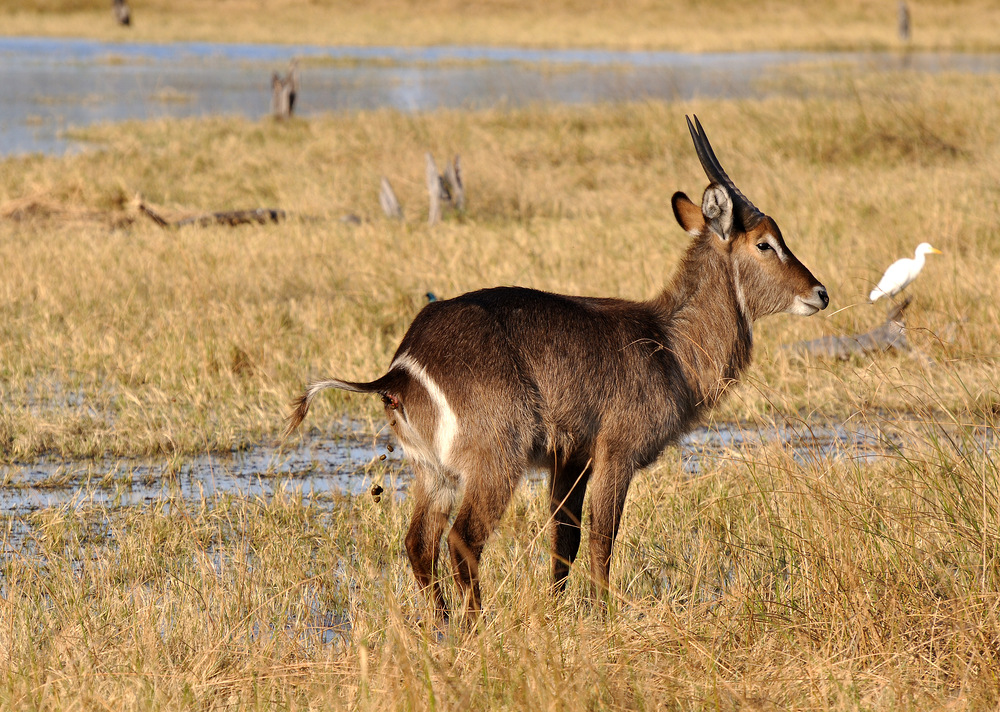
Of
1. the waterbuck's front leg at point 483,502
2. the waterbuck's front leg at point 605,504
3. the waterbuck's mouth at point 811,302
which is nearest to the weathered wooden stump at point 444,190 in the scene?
the waterbuck's mouth at point 811,302

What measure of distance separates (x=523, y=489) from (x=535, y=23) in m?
48.3

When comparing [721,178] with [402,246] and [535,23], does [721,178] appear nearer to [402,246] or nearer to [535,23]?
[402,246]

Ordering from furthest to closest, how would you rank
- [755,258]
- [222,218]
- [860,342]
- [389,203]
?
[389,203], [222,218], [860,342], [755,258]

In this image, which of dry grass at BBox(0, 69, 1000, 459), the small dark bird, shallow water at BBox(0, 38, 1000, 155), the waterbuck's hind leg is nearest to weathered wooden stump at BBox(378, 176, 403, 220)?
dry grass at BBox(0, 69, 1000, 459)

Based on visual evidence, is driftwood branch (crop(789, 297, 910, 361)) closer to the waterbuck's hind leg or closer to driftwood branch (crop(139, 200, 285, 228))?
the waterbuck's hind leg

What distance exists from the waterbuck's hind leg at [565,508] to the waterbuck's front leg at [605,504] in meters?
0.11

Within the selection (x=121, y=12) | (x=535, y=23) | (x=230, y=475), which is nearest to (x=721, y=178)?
(x=230, y=475)

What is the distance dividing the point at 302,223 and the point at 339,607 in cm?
653

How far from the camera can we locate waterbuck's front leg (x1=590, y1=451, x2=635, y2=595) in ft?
10.8

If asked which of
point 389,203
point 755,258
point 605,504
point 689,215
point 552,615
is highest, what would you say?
point 689,215

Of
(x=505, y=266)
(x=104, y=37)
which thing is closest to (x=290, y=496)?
(x=505, y=266)

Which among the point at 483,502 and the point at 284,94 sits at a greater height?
the point at 483,502

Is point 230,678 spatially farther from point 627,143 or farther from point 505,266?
point 627,143

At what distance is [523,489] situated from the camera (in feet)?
14.3
